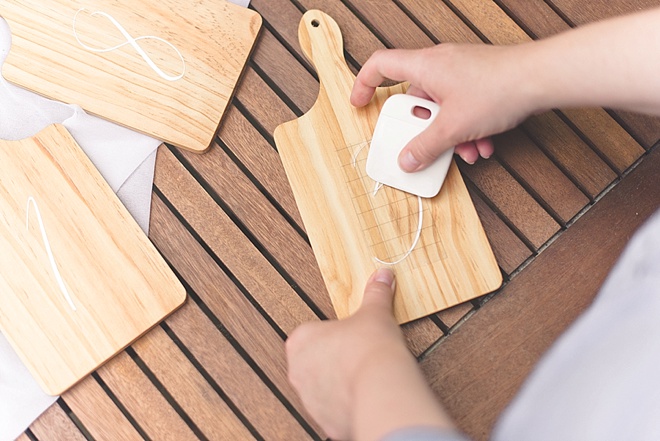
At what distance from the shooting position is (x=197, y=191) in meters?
0.70

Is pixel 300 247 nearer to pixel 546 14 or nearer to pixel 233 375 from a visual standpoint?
pixel 233 375

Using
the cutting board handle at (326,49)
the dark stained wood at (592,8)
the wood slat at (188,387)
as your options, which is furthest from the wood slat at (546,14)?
the wood slat at (188,387)

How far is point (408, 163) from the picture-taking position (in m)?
0.64

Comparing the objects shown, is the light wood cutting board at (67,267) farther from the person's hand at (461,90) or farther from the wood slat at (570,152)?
the wood slat at (570,152)

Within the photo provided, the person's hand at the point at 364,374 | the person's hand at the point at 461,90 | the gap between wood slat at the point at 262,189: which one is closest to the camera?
the person's hand at the point at 364,374

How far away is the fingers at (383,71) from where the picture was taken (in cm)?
63

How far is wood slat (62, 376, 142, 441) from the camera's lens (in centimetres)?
66

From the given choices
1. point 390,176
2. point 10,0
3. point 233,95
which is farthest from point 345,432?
point 10,0

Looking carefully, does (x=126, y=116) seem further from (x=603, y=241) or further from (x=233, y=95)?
(x=603, y=241)

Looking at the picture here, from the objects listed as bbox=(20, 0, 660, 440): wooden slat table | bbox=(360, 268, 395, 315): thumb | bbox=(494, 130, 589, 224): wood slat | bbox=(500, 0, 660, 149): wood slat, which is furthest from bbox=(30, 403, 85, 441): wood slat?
bbox=(500, 0, 660, 149): wood slat

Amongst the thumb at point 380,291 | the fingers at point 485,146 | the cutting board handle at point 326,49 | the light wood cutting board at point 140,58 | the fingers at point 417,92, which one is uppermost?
the light wood cutting board at point 140,58

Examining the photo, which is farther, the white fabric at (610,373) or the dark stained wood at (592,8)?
the dark stained wood at (592,8)

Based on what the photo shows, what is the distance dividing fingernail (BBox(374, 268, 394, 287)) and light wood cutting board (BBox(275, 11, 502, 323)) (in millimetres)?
12

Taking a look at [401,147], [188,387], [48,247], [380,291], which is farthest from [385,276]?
[48,247]
